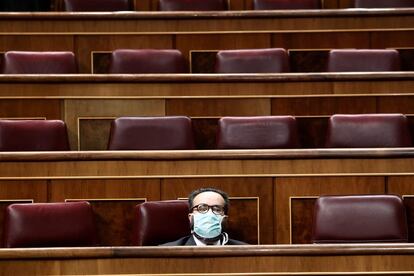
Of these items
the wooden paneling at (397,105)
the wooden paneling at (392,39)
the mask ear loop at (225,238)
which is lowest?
the mask ear loop at (225,238)

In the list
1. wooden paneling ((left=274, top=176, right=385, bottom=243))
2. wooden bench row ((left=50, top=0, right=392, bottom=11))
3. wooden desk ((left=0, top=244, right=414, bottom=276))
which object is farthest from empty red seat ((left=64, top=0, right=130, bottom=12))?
wooden desk ((left=0, top=244, right=414, bottom=276))

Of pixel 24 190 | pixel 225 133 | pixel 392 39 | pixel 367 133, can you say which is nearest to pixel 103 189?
pixel 24 190

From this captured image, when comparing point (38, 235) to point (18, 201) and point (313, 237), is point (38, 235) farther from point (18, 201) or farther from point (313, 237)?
point (313, 237)

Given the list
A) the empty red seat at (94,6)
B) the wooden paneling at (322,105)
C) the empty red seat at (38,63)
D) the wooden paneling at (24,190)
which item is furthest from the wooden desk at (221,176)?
the empty red seat at (94,6)

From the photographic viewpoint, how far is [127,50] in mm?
1479

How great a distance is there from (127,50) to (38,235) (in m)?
0.48

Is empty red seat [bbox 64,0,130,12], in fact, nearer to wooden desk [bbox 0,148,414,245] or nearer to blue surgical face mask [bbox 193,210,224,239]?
wooden desk [bbox 0,148,414,245]

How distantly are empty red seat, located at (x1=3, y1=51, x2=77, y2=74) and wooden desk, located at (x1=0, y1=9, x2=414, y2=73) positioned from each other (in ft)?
0.24

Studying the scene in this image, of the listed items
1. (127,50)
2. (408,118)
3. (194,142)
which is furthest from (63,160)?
(408,118)

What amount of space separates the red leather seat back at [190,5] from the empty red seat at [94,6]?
0.07 m

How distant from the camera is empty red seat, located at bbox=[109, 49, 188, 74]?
57.8 inches

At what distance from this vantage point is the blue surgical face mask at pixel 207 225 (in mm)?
1040

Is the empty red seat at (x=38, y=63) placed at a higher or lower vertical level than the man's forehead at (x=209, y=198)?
higher

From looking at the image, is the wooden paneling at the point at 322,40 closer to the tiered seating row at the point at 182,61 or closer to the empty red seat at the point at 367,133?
the tiered seating row at the point at 182,61
